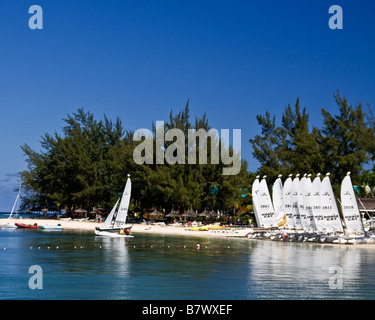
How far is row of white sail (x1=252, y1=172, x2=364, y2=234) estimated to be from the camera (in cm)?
5034

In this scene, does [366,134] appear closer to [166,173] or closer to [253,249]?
[253,249]

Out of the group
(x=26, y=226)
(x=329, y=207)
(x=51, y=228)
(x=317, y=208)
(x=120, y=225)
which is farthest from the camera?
(x=26, y=226)

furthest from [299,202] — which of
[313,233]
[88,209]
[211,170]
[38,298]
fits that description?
[88,209]

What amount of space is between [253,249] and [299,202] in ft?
37.8

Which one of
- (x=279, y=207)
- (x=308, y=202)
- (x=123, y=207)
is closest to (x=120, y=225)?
(x=123, y=207)

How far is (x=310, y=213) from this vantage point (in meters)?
55.3

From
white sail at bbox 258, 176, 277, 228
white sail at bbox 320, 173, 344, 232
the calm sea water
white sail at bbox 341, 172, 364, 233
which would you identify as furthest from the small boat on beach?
white sail at bbox 341, 172, 364, 233

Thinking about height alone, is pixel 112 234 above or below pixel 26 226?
above

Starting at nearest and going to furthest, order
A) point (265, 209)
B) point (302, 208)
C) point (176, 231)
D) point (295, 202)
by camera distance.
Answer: point (302, 208) < point (295, 202) < point (265, 209) < point (176, 231)

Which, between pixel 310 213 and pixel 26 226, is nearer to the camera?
pixel 310 213

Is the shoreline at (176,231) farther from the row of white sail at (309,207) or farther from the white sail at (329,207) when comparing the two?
the white sail at (329,207)

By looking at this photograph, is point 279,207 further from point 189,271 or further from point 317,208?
point 189,271

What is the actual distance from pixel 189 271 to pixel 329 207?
24.0m

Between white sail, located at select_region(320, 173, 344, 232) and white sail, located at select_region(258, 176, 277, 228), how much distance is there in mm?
7488
